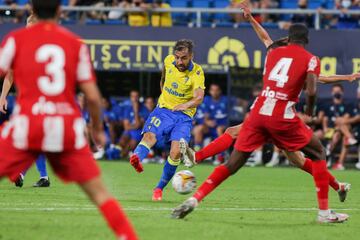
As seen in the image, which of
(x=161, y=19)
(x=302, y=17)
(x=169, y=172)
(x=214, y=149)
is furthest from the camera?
(x=302, y=17)

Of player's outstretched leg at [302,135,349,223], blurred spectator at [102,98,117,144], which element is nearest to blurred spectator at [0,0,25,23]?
blurred spectator at [102,98,117,144]

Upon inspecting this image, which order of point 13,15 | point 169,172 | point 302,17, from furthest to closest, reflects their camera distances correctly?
point 13,15 < point 302,17 < point 169,172

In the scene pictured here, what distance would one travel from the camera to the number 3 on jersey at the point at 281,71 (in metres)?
10.7

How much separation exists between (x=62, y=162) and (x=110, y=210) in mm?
553

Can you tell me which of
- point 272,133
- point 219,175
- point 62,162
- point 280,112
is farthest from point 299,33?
point 62,162

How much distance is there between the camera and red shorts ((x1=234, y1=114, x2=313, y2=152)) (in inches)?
418

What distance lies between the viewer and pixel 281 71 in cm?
1071

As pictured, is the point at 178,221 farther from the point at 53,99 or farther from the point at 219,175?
the point at 53,99

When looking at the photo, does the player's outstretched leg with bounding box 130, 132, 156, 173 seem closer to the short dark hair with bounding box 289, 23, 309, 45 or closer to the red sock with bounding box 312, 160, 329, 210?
the red sock with bounding box 312, 160, 329, 210

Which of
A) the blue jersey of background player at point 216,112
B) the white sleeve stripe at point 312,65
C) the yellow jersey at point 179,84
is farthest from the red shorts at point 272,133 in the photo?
the blue jersey of background player at point 216,112

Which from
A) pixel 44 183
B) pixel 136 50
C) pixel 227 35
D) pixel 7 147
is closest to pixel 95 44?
pixel 136 50

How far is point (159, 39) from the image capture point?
23.9 meters

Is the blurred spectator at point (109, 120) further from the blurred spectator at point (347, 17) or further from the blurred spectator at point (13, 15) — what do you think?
the blurred spectator at point (347, 17)

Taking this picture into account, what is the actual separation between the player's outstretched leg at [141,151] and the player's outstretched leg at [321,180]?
322 centimetres
